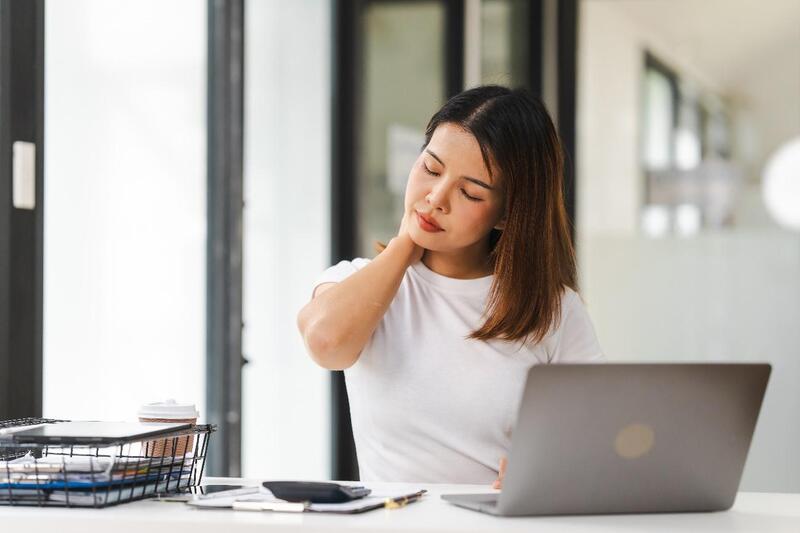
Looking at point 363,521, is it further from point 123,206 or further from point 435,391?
point 123,206

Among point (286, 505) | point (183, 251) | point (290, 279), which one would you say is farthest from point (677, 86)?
point (286, 505)

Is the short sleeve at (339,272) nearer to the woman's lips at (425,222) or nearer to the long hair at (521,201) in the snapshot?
the woman's lips at (425,222)

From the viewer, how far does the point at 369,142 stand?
3.75 m

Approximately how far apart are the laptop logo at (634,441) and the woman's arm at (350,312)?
25.7 inches

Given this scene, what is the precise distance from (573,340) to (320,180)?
5.65 feet

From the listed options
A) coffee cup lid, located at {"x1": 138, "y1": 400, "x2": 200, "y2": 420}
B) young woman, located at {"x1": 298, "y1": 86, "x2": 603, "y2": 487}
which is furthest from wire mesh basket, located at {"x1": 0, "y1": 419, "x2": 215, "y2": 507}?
young woman, located at {"x1": 298, "y1": 86, "x2": 603, "y2": 487}

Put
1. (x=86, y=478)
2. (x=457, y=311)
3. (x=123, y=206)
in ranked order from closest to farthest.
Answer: (x=86, y=478)
(x=457, y=311)
(x=123, y=206)

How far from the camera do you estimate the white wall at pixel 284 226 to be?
10.6 feet

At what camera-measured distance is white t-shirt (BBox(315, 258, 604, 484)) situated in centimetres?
190

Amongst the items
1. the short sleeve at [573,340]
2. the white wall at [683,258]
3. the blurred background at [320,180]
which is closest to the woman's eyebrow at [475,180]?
the short sleeve at [573,340]

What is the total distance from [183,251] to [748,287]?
69.7 inches

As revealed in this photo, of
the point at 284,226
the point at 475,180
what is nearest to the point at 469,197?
the point at 475,180

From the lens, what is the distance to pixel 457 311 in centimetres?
199

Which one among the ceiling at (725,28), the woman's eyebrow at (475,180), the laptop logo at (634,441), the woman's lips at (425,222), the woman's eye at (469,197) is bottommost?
the laptop logo at (634,441)
